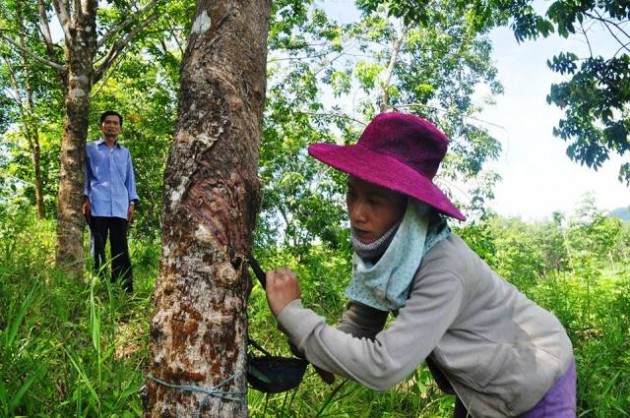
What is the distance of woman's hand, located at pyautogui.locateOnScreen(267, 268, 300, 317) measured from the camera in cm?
161

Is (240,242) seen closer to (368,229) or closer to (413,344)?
(368,229)

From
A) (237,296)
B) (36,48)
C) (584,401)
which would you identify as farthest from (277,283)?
(36,48)

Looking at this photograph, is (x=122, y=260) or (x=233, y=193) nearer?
(x=233, y=193)

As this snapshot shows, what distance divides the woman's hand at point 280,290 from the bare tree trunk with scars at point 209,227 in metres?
0.08

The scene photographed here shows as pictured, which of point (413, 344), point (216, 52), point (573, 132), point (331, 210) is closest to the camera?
point (413, 344)

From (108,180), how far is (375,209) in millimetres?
4030

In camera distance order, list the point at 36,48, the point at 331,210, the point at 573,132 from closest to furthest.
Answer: the point at 573,132 < the point at 36,48 < the point at 331,210

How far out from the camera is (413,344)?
4.84ft

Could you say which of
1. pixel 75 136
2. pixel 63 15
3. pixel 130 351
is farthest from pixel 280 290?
pixel 63 15

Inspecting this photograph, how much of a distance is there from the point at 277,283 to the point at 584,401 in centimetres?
237

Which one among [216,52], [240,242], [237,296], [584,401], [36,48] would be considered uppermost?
[36,48]

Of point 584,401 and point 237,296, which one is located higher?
point 237,296

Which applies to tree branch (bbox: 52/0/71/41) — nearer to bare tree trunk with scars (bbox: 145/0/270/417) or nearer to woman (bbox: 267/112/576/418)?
bare tree trunk with scars (bbox: 145/0/270/417)

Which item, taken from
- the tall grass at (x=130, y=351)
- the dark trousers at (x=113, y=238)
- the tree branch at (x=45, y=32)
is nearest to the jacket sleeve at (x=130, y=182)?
the dark trousers at (x=113, y=238)
